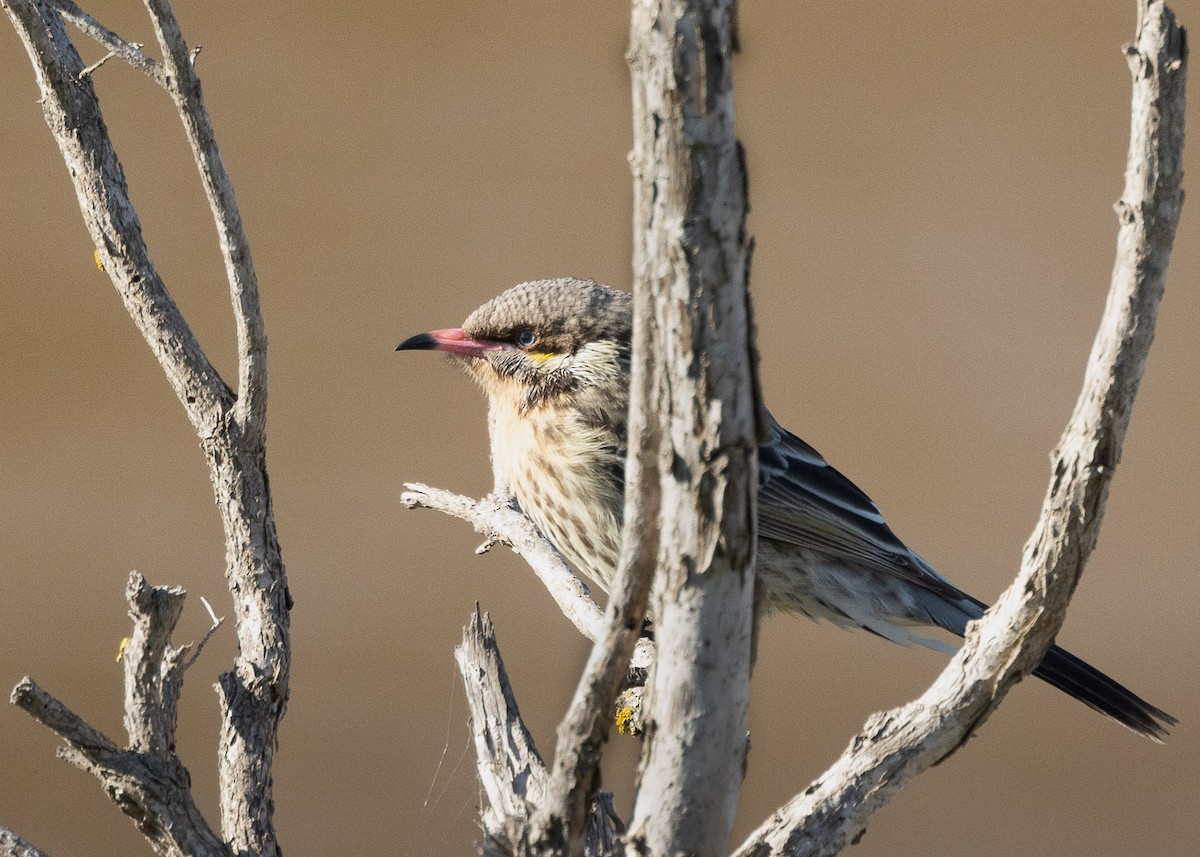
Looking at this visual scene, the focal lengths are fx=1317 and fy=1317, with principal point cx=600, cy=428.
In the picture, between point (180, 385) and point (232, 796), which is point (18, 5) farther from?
point (232, 796)

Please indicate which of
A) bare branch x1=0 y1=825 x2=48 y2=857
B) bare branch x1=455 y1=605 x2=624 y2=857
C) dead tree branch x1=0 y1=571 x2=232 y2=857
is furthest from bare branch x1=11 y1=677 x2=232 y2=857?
bare branch x1=455 y1=605 x2=624 y2=857

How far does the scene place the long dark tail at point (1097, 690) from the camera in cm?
245

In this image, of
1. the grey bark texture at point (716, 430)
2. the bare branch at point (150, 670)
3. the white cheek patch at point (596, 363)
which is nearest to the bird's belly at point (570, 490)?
the white cheek patch at point (596, 363)

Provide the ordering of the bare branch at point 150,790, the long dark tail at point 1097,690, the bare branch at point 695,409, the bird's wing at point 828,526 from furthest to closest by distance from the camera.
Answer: the bird's wing at point 828,526 < the long dark tail at point 1097,690 < the bare branch at point 150,790 < the bare branch at point 695,409

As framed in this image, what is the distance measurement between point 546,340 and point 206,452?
1.04 m

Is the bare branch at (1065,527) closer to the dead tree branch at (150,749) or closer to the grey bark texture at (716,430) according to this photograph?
the grey bark texture at (716,430)

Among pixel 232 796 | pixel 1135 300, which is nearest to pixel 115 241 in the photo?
pixel 232 796

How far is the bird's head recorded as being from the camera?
2.81 m

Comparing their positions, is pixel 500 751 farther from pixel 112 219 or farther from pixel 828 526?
pixel 828 526

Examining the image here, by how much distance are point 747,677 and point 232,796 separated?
0.86 metres

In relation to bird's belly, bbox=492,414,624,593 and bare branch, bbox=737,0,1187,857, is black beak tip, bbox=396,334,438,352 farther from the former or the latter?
bare branch, bbox=737,0,1187,857

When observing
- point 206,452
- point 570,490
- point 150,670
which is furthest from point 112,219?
point 570,490

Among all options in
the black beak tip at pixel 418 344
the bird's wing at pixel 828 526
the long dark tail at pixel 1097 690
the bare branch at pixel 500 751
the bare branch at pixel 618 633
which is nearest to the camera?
the bare branch at pixel 618 633

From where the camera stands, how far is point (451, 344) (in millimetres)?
2896
